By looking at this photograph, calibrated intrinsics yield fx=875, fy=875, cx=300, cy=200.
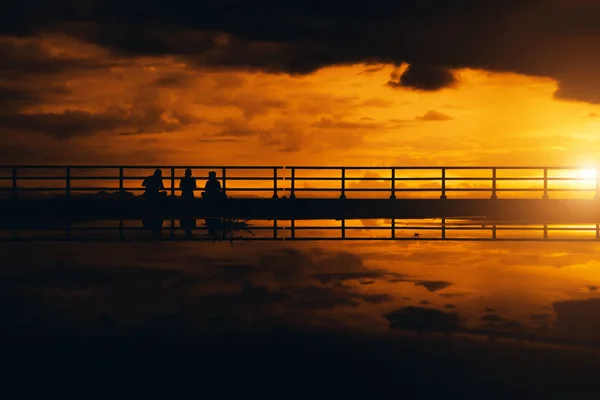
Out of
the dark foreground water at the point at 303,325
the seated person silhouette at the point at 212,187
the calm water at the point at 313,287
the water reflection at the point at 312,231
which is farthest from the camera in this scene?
the seated person silhouette at the point at 212,187

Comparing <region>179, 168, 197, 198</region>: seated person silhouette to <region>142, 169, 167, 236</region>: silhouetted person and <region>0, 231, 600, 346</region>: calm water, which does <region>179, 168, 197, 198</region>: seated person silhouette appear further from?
<region>0, 231, 600, 346</region>: calm water

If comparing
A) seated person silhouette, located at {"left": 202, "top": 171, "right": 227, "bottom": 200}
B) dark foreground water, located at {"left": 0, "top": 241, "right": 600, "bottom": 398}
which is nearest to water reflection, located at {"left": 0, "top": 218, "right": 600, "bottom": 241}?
seated person silhouette, located at {"left": 202, "top": 171, "right": 227, "bottom": 200}

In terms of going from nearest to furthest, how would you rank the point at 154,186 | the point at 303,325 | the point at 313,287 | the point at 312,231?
the point at 303,325, the point at 313,287, the point at 312,231, the point at 154,186

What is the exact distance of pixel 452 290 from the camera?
1114cm

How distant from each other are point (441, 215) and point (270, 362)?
69.6 ft

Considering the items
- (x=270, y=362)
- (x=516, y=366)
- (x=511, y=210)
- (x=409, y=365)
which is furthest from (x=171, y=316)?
(x=511, y=210)

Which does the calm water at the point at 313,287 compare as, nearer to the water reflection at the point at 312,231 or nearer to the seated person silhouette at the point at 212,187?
the water reflection at the point at 312,231

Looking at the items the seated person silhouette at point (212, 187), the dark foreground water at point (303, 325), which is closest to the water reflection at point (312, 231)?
the seated person silhouette at point (212, 187)

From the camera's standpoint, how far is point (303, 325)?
8516 mm

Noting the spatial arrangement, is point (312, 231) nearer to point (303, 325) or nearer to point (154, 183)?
point (154, 183)

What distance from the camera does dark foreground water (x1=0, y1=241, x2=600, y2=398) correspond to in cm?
630

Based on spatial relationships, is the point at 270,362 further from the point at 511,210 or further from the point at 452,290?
the point at 511,210

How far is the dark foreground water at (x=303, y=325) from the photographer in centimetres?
630

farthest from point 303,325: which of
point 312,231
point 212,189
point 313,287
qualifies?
point 212,189
